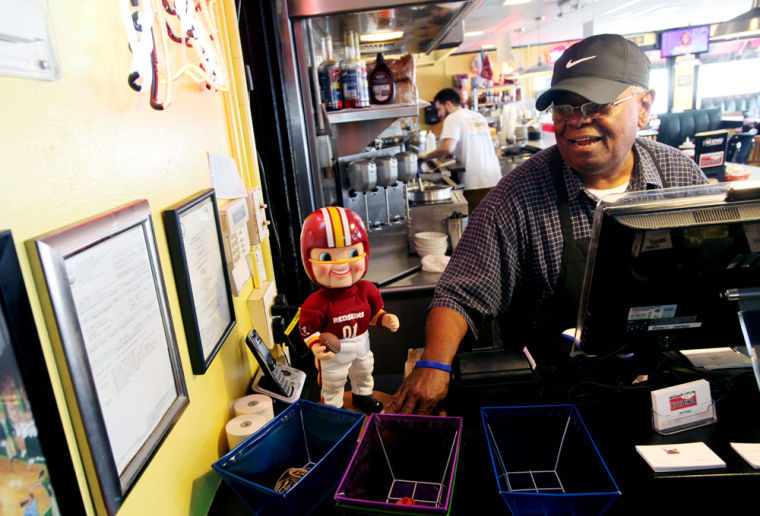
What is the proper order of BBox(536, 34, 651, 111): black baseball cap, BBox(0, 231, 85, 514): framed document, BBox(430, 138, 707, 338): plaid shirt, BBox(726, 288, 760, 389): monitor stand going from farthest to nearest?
BBox(430, 138, 707, 338): plaid shirt < BBox(536, 34, 651, 111): black baseball cap < BBox(726, 288, 760, 389): monitor stand < BBox(0, 231, 85, 514): framed document

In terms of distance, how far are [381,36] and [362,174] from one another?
864 mm

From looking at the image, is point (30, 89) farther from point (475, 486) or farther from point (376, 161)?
point (376, 161)

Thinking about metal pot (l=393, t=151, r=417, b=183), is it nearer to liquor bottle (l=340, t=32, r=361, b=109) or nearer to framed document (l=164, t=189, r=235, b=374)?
liquor bottle (l=340, t=32, r=361, b=109)

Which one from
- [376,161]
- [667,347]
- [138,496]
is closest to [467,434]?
[667,347]

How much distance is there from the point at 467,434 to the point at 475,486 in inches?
6.0

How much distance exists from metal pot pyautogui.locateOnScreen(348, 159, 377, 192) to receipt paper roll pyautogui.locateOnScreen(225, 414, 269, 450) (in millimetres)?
1596

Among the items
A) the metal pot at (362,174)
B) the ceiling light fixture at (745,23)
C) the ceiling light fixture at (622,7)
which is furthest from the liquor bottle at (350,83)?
the ceiling light fixture at (622,7)

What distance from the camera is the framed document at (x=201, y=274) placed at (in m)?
1.00

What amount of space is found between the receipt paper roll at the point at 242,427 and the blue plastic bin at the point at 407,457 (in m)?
0.31

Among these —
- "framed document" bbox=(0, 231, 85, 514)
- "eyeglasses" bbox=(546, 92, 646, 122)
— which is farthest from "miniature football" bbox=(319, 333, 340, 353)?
"eyeglasses" bbox=(546, 92, 646, 122)

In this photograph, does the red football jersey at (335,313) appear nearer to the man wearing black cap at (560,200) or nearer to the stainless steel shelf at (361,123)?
the man wearing black cap at (560,200)

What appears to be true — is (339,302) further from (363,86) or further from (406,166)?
(406,166)

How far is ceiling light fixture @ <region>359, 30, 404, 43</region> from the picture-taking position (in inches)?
106

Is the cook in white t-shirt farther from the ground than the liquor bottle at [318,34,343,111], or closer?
closer
